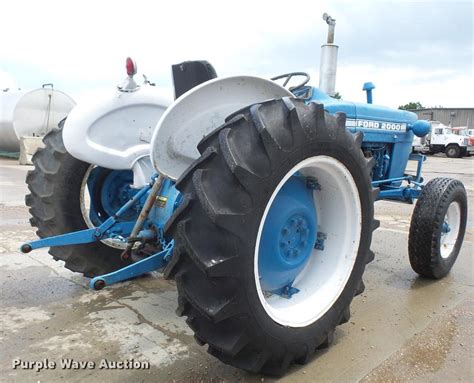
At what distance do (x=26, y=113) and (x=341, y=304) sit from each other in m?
15.0

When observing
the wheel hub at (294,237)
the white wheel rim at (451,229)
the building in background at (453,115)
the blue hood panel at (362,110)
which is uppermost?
the blue hood panel at (362,110)

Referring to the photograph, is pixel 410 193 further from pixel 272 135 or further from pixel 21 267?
pixel 21 267

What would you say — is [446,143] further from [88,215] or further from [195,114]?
[195,114]

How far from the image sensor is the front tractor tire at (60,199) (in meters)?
3.24

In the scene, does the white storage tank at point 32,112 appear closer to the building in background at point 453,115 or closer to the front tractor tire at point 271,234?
the front tractor tire at point 271,234

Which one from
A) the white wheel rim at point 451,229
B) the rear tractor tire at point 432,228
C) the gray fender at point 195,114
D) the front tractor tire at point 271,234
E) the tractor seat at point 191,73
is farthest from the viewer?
the white wheel rim at point 451,229

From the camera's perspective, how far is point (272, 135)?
A: 1.98 metres

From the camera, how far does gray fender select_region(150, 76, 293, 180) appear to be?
225 centimetres

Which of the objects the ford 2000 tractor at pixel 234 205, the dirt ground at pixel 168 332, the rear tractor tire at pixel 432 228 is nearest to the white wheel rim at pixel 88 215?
the ford 2000 tractor at pixel 234 205

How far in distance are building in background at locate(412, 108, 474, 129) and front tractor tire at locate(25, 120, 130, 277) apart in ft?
132

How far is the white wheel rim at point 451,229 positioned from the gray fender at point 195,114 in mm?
2540

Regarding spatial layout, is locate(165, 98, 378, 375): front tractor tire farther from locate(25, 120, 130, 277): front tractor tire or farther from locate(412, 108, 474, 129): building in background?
locate(412, 108, 474, 129): building in background

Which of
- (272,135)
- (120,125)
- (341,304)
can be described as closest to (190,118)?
(272,135)

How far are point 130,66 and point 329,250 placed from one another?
5.60 ft
